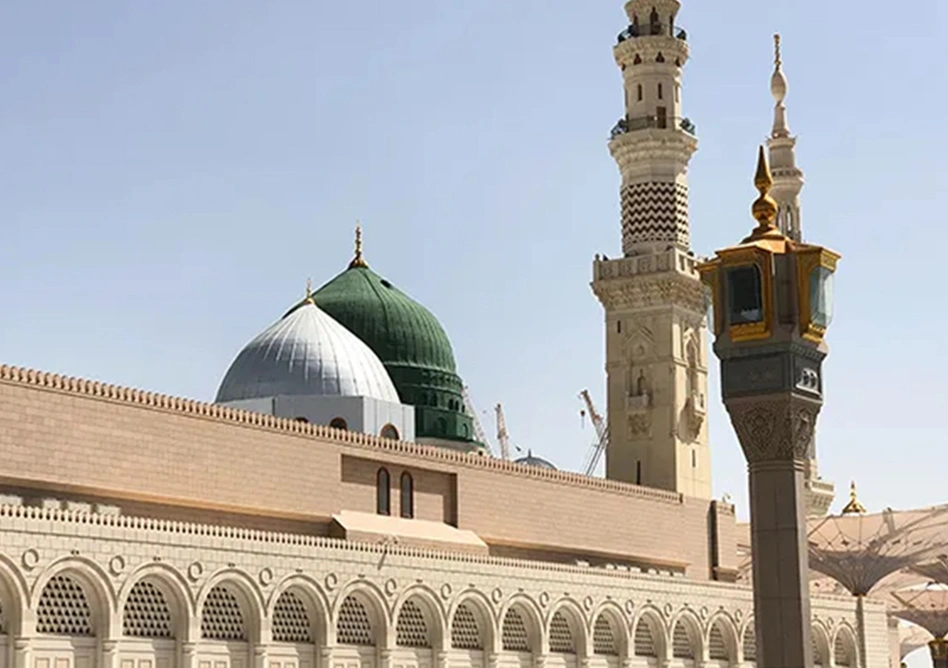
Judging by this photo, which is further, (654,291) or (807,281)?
(654,291)

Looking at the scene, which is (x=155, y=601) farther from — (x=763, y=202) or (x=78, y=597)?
(x=763, y=202)

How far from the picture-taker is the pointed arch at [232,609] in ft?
95.2

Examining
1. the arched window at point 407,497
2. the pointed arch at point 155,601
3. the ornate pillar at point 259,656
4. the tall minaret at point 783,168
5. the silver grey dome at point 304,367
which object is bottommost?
the ornate pillar at point 259,656

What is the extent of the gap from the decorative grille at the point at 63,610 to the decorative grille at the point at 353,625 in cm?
647

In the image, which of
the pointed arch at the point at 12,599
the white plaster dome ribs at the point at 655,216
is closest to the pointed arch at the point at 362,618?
the pointed arch at the point at 12,599

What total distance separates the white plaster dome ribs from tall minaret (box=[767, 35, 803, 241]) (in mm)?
12936

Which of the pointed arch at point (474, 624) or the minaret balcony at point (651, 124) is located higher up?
the minaret balcony at point (651, 124)

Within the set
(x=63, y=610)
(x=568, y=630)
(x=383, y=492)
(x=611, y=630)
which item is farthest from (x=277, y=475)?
(x=611, y=630)

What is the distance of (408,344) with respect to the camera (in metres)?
49.7

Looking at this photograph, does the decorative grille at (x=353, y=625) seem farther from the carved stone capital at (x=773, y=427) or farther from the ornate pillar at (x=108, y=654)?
the carved stone capital at (x=773, y=427)

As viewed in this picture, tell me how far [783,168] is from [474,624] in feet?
104

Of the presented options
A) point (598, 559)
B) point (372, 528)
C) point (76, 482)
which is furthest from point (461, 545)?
point (76, 482)

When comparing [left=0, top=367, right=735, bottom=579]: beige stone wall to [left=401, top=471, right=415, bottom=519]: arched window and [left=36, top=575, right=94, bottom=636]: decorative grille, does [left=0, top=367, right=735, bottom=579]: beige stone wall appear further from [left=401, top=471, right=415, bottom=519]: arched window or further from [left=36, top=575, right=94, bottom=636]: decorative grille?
[left=36, top=575, right=94, bottom=636]: decorative grille

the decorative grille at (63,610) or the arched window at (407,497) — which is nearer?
the decorative grille at (63,610)
